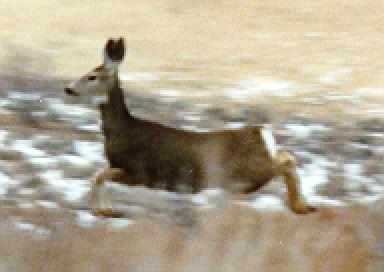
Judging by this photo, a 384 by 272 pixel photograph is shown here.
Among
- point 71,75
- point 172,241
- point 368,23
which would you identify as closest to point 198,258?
point 172,241

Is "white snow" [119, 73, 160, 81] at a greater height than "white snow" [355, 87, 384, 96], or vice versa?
"white snow" [119, 73, 160, 81]

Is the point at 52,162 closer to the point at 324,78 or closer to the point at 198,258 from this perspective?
the point at 198,258

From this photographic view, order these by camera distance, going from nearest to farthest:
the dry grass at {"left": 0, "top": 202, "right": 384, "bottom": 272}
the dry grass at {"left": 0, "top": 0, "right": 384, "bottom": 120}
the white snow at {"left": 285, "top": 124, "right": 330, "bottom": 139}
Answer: the dry grass at {"left": 0, "top": 202, "right": 384, "bottom": 272} → the white snow at {"left": 285, "top": 124, "right": 330, "bottom": 139} → the dry grass at {"left": 0, "top": 0, "right": 384, "bottom": 120}

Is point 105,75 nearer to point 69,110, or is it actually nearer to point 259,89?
point 69,110

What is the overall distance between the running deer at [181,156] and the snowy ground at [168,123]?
14 millimetres

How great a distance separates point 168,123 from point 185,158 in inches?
4.0

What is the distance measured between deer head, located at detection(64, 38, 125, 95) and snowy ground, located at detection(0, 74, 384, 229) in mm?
66

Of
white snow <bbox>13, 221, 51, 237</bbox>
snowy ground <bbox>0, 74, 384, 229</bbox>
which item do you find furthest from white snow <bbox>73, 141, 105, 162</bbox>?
white snow <bbox>13, 221, 51, 237</bbox>

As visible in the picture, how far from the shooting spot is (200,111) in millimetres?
1040

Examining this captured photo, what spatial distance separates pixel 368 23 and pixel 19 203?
1.88 ft

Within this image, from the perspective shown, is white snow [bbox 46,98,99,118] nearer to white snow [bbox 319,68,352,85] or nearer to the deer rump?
the deer rump

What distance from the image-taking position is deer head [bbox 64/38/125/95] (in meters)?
0.93

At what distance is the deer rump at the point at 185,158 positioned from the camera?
91 cm

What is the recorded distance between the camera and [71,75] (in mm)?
1095
